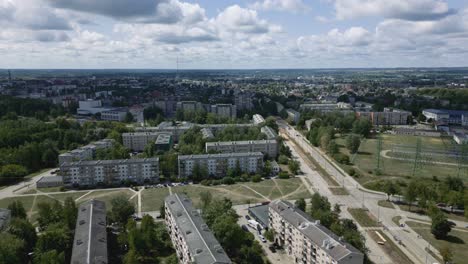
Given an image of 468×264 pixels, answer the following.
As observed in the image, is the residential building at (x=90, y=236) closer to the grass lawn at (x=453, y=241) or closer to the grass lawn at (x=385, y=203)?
the grass lawn at (x=453, y=241)

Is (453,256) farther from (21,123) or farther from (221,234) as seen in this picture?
(21,123)

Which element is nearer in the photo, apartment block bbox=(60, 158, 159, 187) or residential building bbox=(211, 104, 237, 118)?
apartment block bbox=(60, 158, 159, 187)

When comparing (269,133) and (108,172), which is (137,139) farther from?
(269,133)

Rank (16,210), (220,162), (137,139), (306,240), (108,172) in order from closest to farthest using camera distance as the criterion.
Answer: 1. (306,240)
2. (16,210)
3. (108,172)
4. (220,162)
5. (137,139)

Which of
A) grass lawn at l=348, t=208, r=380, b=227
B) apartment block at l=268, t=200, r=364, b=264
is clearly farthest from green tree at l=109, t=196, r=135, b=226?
grass lawn at l=348, t=208, r=380, b=227

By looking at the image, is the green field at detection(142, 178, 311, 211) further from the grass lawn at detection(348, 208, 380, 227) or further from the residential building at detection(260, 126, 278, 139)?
the residential building at detection(260, 126, 278, 139)

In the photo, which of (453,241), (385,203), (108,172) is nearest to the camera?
(453,241)

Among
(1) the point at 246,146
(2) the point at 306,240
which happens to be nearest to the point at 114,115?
(1) the point at 246,146
